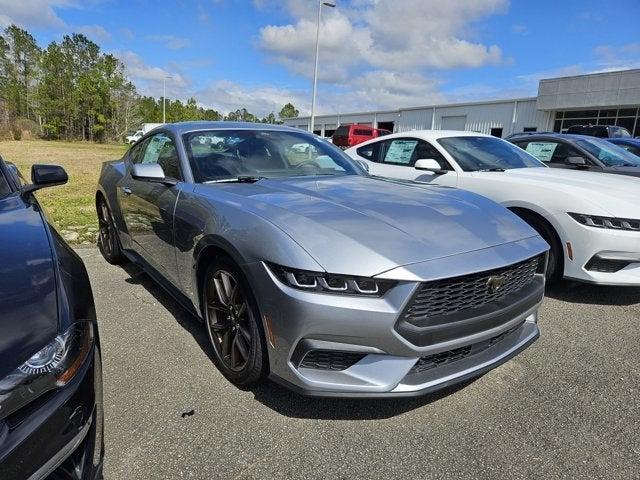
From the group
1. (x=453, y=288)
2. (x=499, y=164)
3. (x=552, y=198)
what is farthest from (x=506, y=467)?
(x=499, y=164)

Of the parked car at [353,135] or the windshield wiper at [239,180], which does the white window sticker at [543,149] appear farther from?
the parked car at [353,135]

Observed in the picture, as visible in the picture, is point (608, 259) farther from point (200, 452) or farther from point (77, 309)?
point (77, 309)

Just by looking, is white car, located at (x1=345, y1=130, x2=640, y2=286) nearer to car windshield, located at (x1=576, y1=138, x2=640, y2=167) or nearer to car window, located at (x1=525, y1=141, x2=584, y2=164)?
car window, located at (x1=525, y1=141, x2=584, y2=164)

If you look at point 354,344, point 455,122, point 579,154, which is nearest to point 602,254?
point 354,344

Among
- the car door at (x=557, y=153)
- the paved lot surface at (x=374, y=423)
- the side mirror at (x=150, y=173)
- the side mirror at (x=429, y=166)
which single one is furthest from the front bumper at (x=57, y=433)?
the car door at (x=557, y=153)

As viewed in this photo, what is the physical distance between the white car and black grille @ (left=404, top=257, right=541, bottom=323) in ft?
6.06

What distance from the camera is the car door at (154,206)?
10.3ft

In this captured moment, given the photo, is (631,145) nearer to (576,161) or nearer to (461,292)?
(576,161)

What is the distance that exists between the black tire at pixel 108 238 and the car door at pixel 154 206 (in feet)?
1.90

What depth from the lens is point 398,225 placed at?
2.25 metres

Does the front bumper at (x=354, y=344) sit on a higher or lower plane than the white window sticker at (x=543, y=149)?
lower

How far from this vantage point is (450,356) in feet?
7.14

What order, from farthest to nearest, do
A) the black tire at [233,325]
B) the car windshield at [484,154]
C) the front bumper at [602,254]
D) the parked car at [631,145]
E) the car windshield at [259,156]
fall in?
1. the parked car at [631,145]
2. the car windshield at [484,154]
3. the front bumper at [602,254]
4. the car windshield at [259,156]
5. the black tire at [233,325]

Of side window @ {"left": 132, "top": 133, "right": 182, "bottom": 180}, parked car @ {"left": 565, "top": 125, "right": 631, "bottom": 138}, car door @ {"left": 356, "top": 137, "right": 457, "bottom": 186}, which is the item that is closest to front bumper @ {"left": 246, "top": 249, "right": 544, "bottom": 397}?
side window @ {"left": 132, "top": 133, "right": 182, "bottom": 180}
